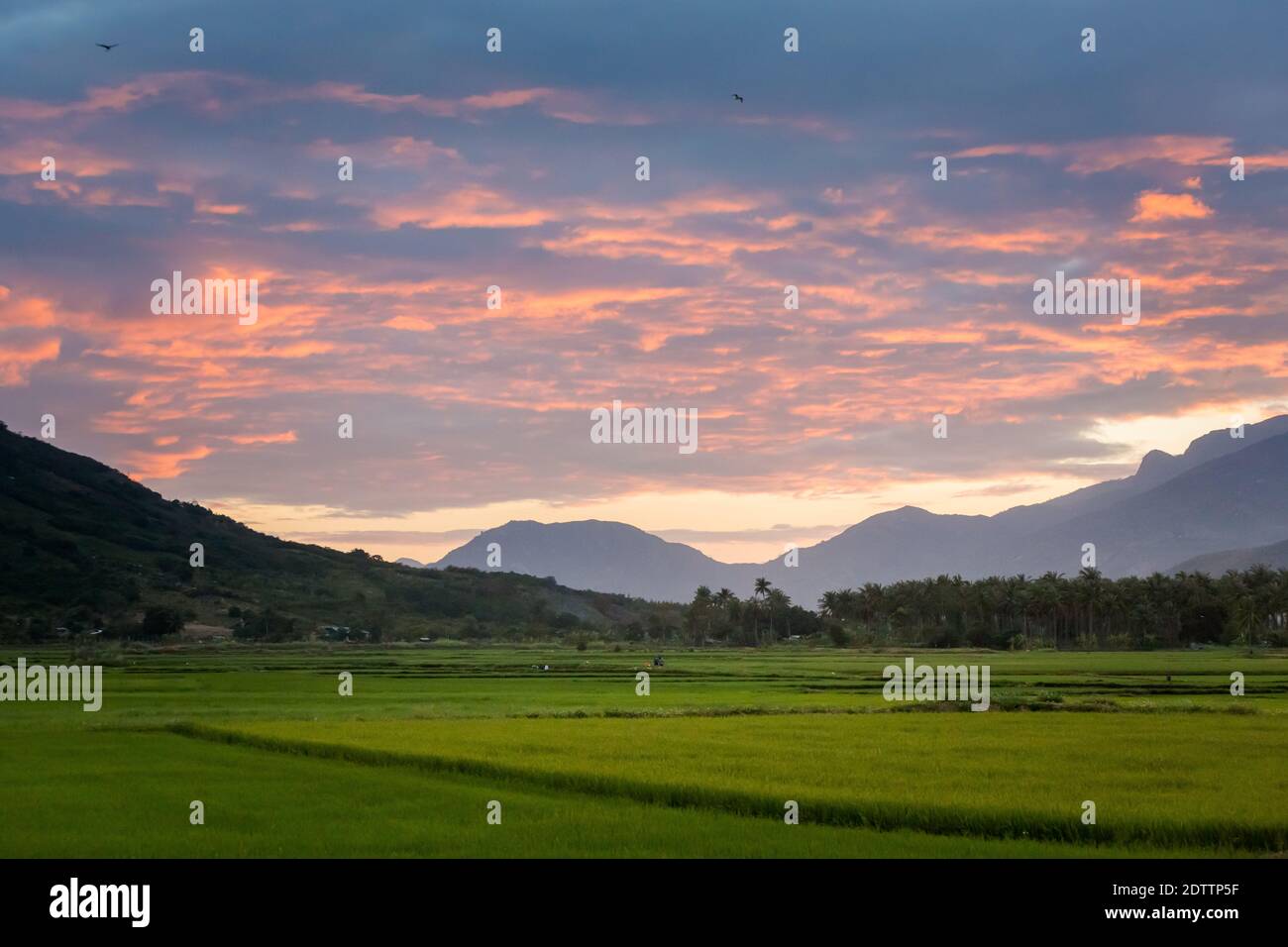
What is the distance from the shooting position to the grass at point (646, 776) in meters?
19.2

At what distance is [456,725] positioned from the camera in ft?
135

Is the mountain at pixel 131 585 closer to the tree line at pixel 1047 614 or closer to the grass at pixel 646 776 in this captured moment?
the tree line at pixel 1047 614

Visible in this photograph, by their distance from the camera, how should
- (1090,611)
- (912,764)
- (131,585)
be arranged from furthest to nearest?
(131,585), (1090,611), (912,764)

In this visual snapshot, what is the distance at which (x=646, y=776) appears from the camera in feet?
85.8

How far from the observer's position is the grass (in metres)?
19.2

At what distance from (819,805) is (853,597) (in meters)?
171

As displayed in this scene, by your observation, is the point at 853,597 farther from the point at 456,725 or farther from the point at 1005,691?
the point at 456,725

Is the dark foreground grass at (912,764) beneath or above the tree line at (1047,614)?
above
